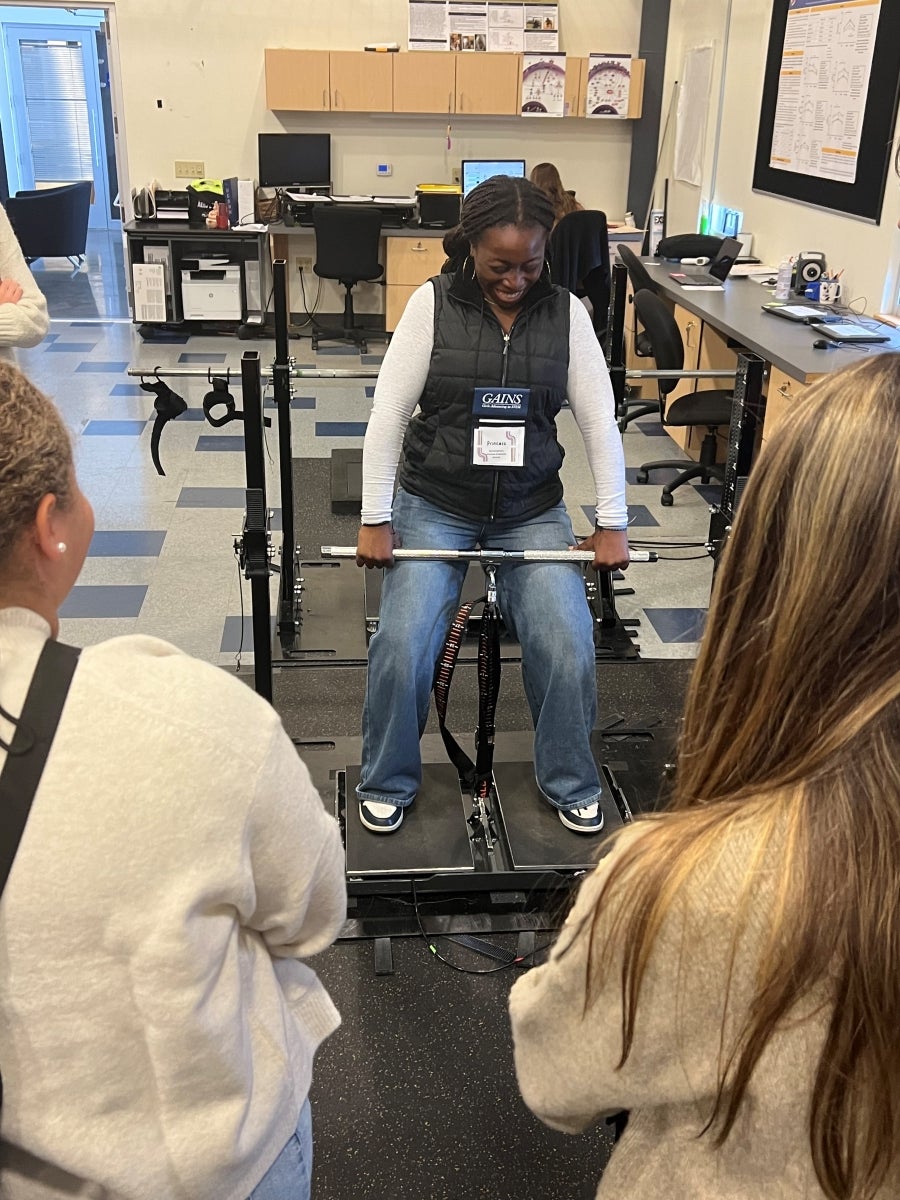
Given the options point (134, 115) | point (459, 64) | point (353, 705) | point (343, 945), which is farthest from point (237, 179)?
point (343, 945)

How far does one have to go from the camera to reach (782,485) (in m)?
0.76

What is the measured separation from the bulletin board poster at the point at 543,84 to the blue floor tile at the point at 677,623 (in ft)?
16.1

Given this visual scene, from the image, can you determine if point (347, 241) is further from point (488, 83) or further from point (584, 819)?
point (584, 819)

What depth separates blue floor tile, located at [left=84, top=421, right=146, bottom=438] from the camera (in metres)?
5.05

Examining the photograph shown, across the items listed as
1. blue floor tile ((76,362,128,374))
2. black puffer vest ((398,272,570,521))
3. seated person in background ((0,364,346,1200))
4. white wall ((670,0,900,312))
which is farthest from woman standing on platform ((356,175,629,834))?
blue floor tile ((76,362,128,374))

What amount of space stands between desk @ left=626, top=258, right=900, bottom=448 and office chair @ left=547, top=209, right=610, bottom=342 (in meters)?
0.26

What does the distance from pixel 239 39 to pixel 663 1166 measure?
757 centimetres

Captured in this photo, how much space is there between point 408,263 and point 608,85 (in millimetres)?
1830

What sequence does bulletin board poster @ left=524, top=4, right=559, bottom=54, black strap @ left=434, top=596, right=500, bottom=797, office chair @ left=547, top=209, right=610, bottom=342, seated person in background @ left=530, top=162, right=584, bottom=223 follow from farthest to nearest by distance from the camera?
bulletin board poster @ left=524, top=4, right=559, bottom=54
seated person in background @ left=530, top=162, right=584, bottom=223
office chair @ left=547, top=209, right=610, bottom=342
black strap @ left=434, top=596, right=500, bottom=797

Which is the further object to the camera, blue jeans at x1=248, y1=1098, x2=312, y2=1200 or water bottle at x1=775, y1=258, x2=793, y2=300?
water bottle at x1=775, y1=258, x2=793, y2=300

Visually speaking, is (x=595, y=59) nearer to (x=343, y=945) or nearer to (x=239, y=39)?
(x=239, y=39)

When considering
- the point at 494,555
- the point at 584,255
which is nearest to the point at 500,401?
the point at 494,555

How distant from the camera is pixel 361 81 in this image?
6.89 m

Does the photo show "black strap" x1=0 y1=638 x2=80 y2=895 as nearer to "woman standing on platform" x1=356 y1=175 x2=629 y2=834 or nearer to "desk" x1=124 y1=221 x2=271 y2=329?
"woman standing on platform" x1=356 y1=175 x2=629 y2=834
